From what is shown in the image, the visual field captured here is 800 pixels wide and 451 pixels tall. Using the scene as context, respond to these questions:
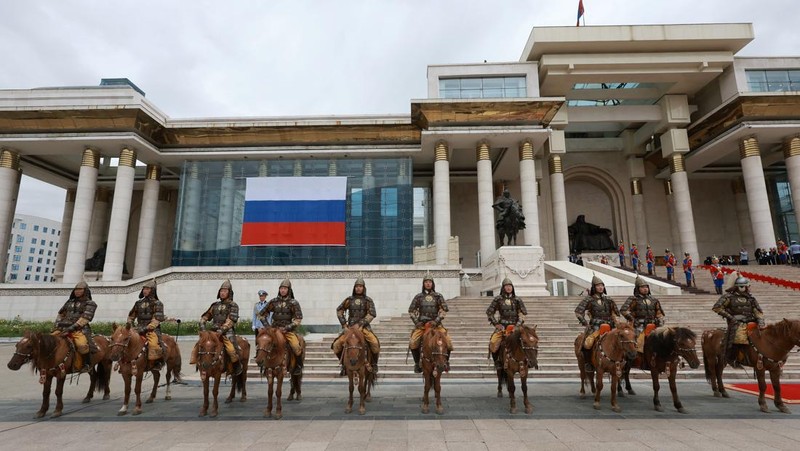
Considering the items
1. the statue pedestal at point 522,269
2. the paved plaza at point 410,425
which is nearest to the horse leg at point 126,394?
the paved plaza at point 410,425

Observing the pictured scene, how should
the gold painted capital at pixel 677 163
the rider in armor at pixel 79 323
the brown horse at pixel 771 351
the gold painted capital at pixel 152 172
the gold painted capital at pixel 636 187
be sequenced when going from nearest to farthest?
the brown horse at pixel 771 351, the rider in armor at pixel 79 323, the gold painted capital at pixel 152 172, the gold painted capital at pixel 677 163, the gold painted capital at pixel 636 187

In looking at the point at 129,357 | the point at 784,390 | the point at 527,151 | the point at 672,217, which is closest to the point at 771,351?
the point at 784,390

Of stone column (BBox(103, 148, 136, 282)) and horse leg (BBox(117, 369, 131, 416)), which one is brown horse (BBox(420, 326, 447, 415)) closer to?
horse leg (BBox(117, 369, 131, 416))

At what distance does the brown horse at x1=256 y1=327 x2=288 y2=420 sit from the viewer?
6.81 metres

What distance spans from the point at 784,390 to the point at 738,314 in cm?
293

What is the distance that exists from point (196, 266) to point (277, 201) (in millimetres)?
6036

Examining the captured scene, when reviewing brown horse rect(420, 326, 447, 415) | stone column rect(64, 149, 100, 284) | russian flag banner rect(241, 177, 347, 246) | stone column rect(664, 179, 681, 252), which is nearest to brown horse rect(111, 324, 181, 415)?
brown horse rect(420, 326, 447, 415)

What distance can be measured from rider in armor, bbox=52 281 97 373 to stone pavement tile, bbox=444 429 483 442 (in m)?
6.95

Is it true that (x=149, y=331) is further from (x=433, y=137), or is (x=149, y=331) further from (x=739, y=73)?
(x=739, y=73)

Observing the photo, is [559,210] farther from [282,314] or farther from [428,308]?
[282,314]

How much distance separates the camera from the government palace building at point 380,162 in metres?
21.8

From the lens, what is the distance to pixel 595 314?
8.23 meters

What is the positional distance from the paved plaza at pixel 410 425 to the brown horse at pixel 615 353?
0.43 metres

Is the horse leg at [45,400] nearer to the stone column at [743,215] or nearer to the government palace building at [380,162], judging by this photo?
the government palace building at [380,162]
